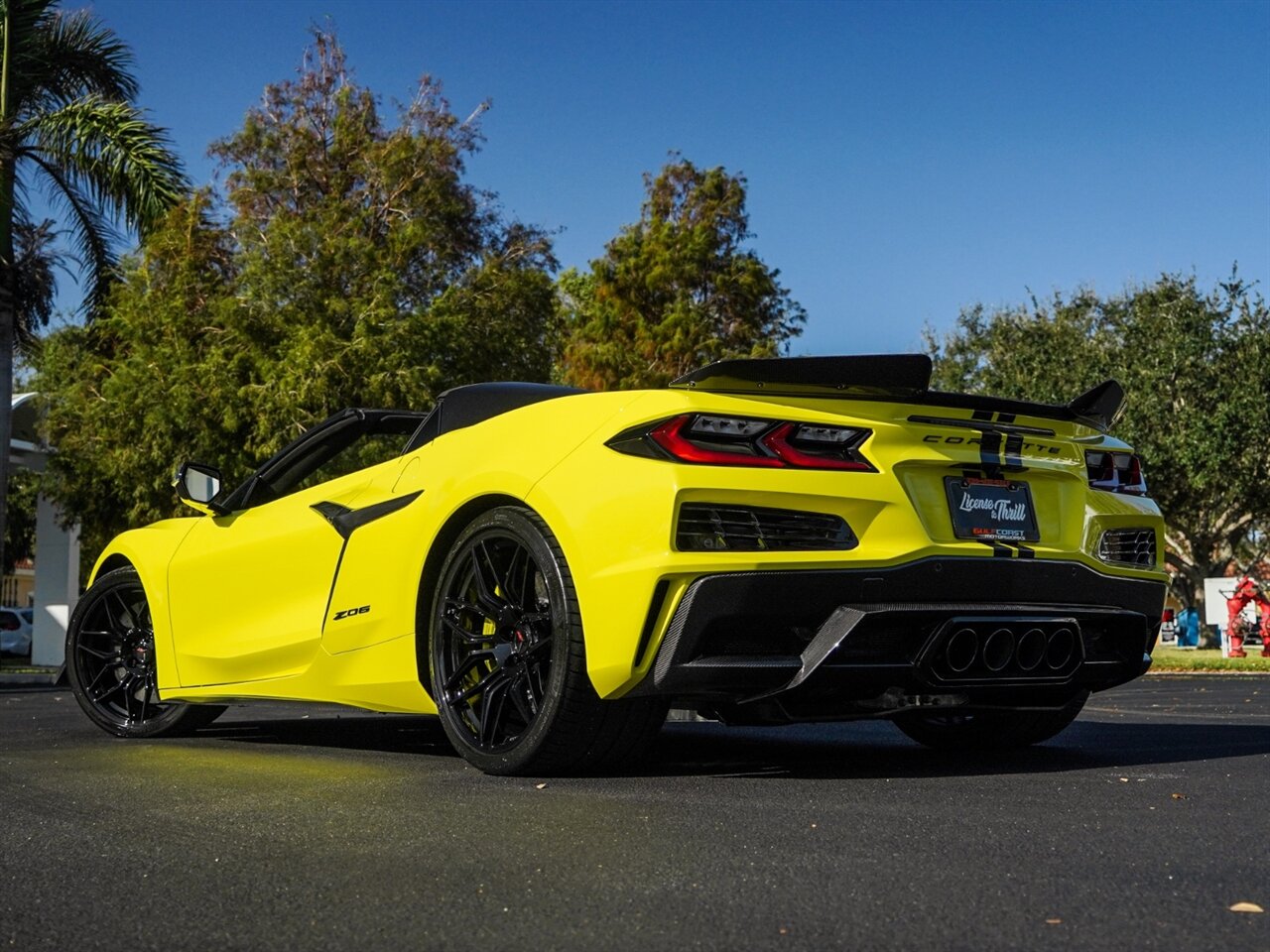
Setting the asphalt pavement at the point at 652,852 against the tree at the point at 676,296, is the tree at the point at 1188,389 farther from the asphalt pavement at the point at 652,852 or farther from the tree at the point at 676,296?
the asphalt pavement at the point at 652,852

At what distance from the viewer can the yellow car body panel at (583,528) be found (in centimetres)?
433

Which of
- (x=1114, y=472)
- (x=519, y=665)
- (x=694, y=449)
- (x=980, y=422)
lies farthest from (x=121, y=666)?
(x=1114, y=472)

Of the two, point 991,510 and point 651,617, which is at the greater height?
point 991,510

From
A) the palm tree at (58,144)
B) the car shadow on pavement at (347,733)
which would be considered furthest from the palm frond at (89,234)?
the car shadow on pavement at (347,733)

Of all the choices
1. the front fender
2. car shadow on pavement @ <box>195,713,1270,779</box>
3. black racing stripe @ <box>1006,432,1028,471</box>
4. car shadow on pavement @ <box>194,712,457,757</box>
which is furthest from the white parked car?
black racing stripe @ <box>1006,432,1028,471</box>

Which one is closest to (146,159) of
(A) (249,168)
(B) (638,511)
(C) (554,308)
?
(A) (249,168)

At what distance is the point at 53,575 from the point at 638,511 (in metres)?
24.3

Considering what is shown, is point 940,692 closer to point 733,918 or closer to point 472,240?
point 733,918

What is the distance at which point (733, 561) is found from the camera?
4285mm

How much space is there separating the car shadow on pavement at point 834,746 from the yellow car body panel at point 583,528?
1.79 ft

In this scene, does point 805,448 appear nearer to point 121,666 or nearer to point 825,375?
point 825,375

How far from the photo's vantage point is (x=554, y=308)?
2766cm

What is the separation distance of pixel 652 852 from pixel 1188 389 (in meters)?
32.2

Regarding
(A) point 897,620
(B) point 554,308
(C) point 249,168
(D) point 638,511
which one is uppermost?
(C) point 249,168
